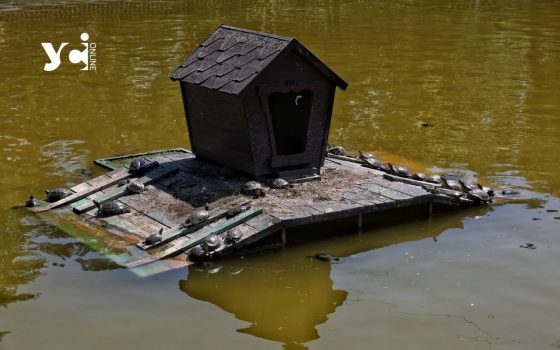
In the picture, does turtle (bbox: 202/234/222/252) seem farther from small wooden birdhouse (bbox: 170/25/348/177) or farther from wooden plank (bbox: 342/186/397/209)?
wooden plank (bbox: 342/186/397/209)

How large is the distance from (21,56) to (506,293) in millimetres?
16815

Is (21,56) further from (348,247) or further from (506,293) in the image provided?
(506,293)

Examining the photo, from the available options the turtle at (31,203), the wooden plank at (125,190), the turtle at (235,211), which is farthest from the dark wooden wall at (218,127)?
the turtle at (31,203)

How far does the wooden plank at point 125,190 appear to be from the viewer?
12.4 metres

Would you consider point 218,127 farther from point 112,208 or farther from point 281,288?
point 281,288

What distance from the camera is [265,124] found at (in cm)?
1220

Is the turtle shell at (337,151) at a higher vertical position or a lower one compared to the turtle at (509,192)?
higher

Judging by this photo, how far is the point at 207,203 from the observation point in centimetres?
1184

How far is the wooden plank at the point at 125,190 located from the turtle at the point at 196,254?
7.24ft

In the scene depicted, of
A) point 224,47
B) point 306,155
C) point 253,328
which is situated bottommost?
point 253,328

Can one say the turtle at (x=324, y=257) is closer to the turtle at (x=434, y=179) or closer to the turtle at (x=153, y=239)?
the turtle at (x=153, y=239)

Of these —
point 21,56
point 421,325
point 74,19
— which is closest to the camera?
point 421,325

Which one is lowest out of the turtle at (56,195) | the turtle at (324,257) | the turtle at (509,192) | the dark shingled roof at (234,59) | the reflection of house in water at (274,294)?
the reflection of house in water at (274,294)

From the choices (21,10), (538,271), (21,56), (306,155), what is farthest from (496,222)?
(21,10)
